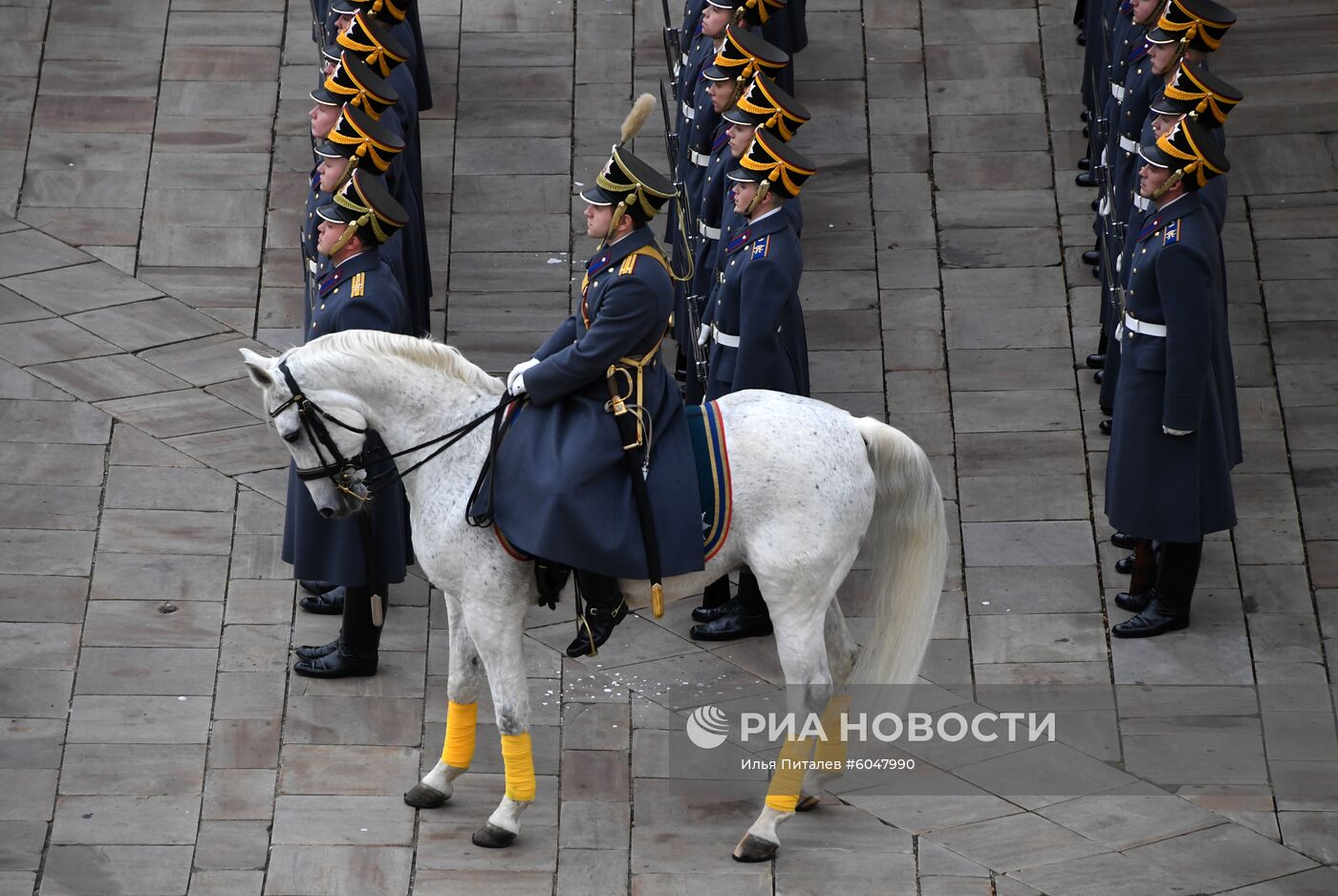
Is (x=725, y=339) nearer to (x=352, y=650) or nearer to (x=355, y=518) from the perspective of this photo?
(x=355, y=518)

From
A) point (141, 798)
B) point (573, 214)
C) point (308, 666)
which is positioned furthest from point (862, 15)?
point (141, 798)

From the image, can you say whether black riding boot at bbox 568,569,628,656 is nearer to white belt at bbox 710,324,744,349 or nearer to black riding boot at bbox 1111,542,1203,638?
white belt at bbox 710,324,744,349

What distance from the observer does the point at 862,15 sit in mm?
13922

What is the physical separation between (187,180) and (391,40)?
248cm

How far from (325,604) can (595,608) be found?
2.12 meters

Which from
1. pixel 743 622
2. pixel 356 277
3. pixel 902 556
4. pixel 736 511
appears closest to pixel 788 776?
pixel 902 556

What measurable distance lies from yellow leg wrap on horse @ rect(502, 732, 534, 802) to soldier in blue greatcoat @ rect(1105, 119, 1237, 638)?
294 cm

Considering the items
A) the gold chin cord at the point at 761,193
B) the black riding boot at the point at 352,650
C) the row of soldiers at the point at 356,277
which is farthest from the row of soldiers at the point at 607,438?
the black riding boot at the point at 352,650

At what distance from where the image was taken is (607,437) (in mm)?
7668

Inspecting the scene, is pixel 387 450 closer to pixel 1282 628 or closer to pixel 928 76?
pixel 1282 628

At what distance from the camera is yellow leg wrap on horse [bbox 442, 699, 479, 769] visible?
8.28 meters

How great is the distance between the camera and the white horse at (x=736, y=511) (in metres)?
7.59

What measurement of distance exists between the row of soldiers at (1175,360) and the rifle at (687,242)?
1975 mm

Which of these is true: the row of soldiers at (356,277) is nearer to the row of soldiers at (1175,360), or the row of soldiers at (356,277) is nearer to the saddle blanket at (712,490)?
the saddle blanket at (712,490)
